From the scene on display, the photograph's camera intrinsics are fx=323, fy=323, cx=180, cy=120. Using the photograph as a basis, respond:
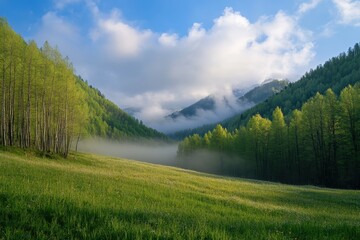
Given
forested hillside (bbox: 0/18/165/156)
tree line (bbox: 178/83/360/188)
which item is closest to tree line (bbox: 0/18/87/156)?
forested hillside (bbox: 0/18/165/156)

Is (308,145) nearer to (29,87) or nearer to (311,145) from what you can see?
(311,145)

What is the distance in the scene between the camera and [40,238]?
7113 millimetres

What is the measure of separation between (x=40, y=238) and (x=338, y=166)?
71729mm

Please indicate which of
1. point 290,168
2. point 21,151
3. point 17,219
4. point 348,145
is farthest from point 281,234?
point 290,168

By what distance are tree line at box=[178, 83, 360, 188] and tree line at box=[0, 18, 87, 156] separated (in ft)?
168

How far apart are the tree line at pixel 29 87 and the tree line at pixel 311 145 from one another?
51.1 metres

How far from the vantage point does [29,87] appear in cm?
4500

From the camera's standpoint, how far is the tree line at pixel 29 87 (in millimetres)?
42000

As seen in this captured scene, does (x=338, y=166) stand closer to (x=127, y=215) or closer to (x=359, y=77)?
(x=127, y=215)

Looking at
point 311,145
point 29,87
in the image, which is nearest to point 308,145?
point 311,145

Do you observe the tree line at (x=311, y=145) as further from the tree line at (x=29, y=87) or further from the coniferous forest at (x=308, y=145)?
the tree line at (x=29, y=87)

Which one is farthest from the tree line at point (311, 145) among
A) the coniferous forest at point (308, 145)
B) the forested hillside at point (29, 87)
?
the forested hillside at point (29, 87)

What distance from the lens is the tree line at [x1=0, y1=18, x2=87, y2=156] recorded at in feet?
138

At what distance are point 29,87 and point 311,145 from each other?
61.2 meters
